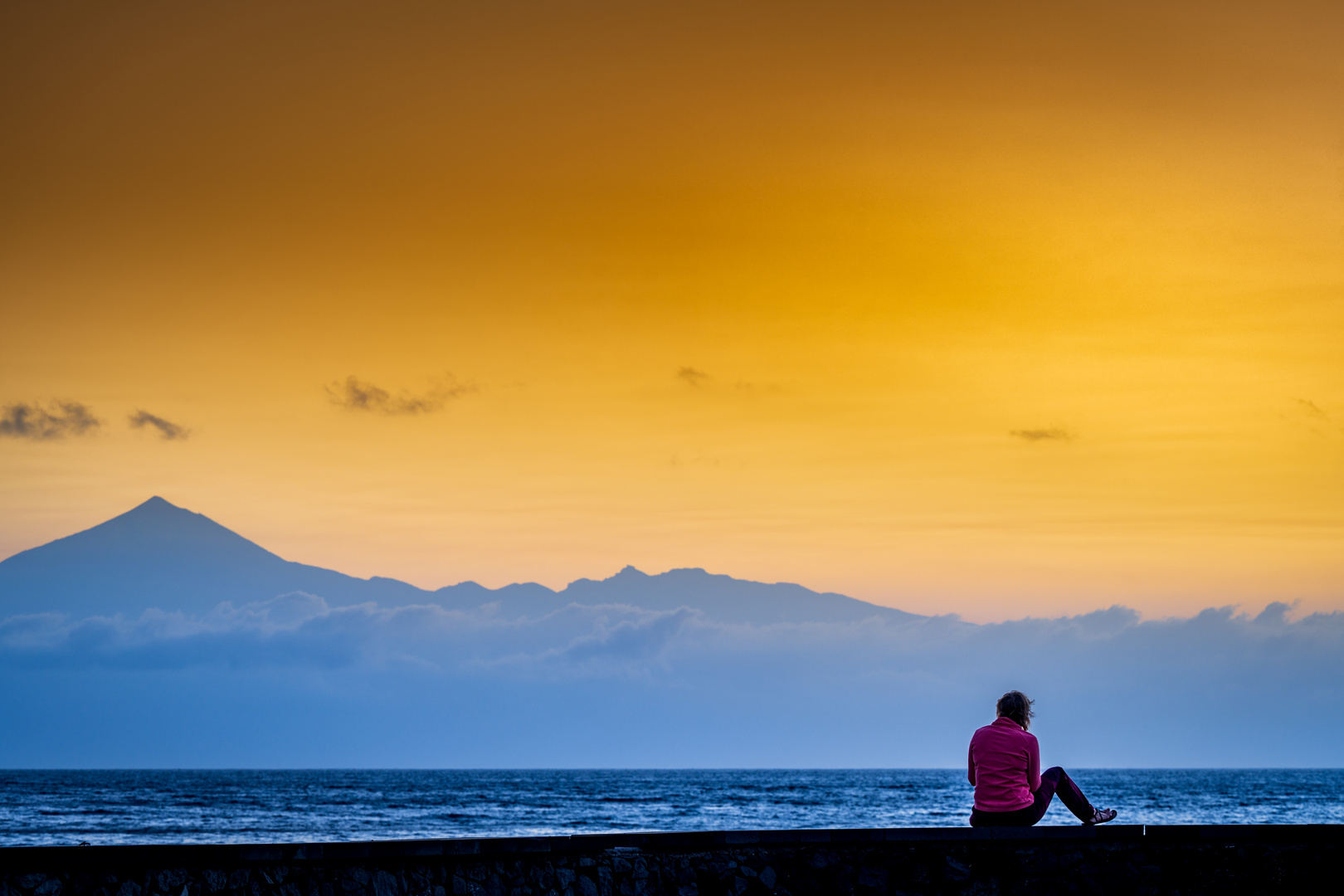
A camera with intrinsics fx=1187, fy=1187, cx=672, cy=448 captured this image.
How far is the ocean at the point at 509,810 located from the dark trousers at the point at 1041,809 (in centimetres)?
2317

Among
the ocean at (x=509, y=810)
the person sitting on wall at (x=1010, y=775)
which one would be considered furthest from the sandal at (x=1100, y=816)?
the ocean at (x=509, y=810)

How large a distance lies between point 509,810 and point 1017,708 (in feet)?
155

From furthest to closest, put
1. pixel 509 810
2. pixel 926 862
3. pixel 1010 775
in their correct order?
pixel 509 810, pixel 1010 775, pixel 926 862

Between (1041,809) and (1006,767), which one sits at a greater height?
(1006,767)

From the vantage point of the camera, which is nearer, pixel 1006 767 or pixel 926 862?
pixel 926 862

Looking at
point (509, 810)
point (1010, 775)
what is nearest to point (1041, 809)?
point (1010, 775)

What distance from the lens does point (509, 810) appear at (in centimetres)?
5131

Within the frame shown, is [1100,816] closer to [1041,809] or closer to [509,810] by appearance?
[1041,809]

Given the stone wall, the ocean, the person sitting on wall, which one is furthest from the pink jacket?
the ocean

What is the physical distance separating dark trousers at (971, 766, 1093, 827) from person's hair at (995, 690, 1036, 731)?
37 cm

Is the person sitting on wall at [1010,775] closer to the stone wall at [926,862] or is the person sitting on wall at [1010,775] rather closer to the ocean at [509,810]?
the stone wall at [926,862]

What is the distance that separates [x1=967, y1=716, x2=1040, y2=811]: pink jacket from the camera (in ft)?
23.1

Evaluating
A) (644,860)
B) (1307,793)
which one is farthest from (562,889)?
(1307,793)

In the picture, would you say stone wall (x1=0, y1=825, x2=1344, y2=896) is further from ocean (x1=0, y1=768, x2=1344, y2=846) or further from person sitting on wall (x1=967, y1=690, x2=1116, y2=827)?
ocean (x1=0, y1=768, x2=1344, y2=846)
